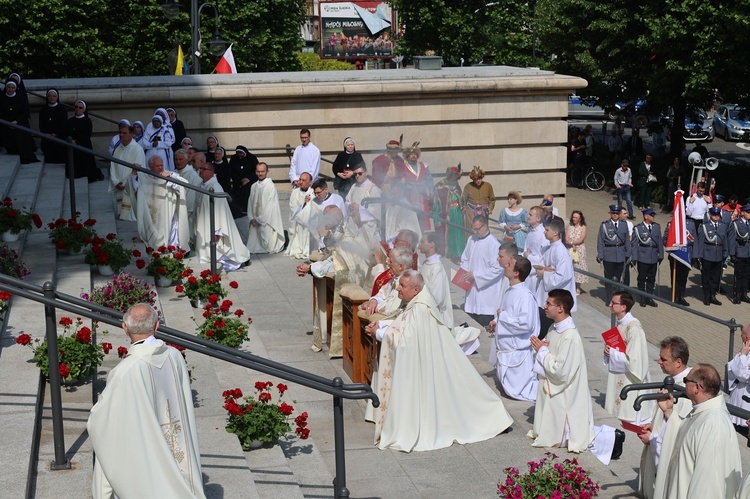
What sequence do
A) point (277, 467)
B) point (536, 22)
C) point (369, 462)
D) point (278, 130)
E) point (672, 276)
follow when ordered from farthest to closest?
point (536, 22), point (278, 130), point (672, 276), point (369, 462), point (277, 467)

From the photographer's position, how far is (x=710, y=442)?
22.6ft

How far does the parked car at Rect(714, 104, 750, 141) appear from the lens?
152ft

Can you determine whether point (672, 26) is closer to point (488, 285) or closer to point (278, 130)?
point (278, 130)

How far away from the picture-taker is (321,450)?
31.0 ft

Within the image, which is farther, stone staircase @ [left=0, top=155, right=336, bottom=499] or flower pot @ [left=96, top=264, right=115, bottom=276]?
flower pot @ [left=96, top=264, right=115, bottom=276]

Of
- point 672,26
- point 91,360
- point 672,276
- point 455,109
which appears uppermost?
point 672,26

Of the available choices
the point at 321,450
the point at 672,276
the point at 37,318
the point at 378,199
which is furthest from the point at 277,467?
the point at 672,276

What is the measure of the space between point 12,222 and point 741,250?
525 inches

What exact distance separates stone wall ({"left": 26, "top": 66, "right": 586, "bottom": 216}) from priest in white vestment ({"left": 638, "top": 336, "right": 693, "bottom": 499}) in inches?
516

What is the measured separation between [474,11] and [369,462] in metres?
39.7

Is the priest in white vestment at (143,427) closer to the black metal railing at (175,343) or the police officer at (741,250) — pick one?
the black metal railing at (175,343)

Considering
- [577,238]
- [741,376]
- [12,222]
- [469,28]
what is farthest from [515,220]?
[469,28]

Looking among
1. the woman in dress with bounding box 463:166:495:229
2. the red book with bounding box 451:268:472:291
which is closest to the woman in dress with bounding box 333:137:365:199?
the woman in dress with bounding box 463:166:495:229

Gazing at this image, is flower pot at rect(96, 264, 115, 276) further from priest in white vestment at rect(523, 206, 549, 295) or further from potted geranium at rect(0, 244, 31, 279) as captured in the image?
priest in white vestment at rect(523, 206, 549, 295)
